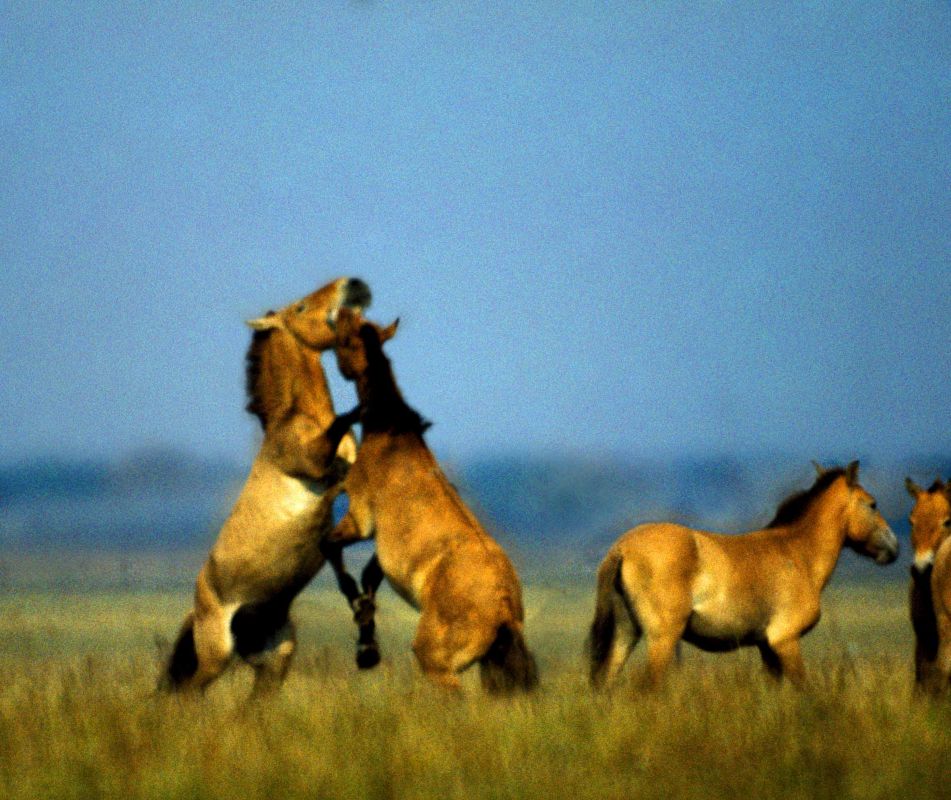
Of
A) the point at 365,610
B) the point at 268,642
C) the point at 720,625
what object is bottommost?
the point at 268,642

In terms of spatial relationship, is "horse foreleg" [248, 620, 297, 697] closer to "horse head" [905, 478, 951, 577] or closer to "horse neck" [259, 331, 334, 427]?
"horse neck" [259, 331, 334, 427]

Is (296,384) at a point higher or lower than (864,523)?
higher

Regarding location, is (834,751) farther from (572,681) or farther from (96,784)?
(96,784)

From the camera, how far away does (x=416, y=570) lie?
9727 mm

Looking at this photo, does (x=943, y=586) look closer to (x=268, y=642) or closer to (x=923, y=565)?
(x=923, y=565)

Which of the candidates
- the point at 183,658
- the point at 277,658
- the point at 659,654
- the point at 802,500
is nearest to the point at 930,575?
the point at 802,500

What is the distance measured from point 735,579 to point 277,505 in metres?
3.05

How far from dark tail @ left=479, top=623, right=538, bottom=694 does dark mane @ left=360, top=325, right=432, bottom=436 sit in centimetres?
165

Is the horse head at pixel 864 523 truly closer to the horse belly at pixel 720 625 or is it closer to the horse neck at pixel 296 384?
the horse belly at pixel 720 625

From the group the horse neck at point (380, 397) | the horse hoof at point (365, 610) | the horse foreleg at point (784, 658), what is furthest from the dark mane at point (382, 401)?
the horse foreleg at point (784, 658)

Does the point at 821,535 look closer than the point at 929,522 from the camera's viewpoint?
No

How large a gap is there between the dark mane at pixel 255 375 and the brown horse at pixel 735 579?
2.58 meters

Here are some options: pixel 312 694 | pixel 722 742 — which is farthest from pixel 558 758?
pixel 312 694

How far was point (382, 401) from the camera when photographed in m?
10.5
